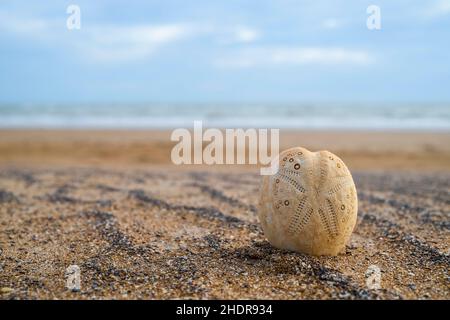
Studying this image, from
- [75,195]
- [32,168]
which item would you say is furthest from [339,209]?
[32,168]

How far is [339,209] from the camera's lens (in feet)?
16.5

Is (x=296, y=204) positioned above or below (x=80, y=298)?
above

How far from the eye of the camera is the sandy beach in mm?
4594

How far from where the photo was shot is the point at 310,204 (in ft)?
16.3

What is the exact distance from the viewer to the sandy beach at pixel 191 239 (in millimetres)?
4594

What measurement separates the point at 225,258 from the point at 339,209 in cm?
155

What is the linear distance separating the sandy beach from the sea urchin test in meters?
0.23

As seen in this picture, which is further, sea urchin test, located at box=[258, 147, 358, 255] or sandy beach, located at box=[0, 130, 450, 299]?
sea urchin test, located at box=[258, 147, 358, 255]

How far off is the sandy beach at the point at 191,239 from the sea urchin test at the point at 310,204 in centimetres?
23

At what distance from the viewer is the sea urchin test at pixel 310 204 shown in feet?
16.4

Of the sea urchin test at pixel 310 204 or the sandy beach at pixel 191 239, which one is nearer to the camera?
the sandy beach at pixel 191 239

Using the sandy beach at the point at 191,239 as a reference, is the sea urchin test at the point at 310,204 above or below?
above
